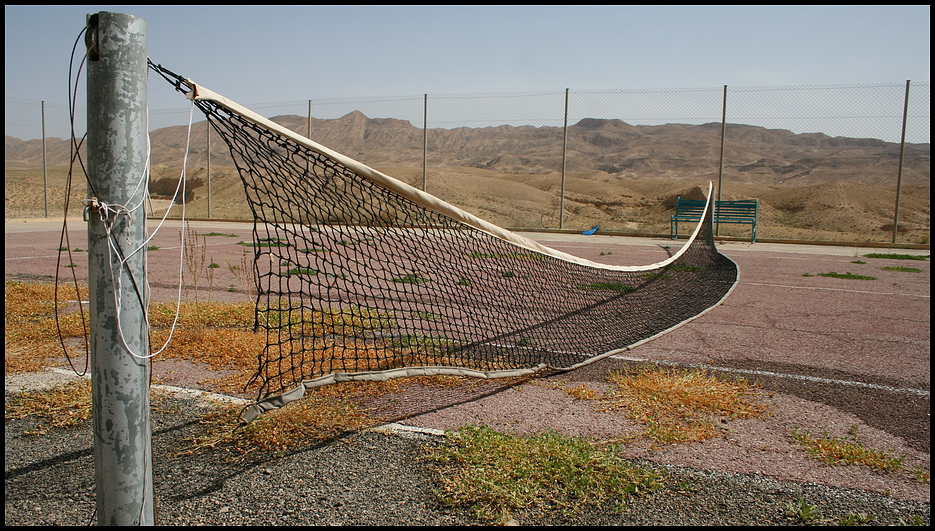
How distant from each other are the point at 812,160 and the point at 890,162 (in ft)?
23.6

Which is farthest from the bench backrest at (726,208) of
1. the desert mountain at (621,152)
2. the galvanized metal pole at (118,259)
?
the desert mountain at (621,152)

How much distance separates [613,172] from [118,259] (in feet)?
243

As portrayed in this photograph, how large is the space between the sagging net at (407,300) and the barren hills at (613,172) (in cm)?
1422

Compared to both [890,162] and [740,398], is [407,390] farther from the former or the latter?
[890,162]

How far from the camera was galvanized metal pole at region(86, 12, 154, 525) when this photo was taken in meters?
1.99

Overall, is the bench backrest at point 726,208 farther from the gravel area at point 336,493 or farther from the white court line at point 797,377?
the gravel area at point 336,493

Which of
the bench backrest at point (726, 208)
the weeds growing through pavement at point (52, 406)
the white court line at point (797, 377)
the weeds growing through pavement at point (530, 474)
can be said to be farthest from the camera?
the bench backrest at point (726, 208)

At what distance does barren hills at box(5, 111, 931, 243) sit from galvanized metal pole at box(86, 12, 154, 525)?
794 inches

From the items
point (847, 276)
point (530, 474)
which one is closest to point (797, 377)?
point (530, 474)

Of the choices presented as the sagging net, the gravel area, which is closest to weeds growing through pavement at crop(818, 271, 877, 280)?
the sagging net

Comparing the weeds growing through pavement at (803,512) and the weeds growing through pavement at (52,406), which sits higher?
the weeds growing through pavement at (803,512)

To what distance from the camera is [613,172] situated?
73.0m

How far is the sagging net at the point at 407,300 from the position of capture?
3162 millimetres

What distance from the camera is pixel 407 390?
4215 millimetres
